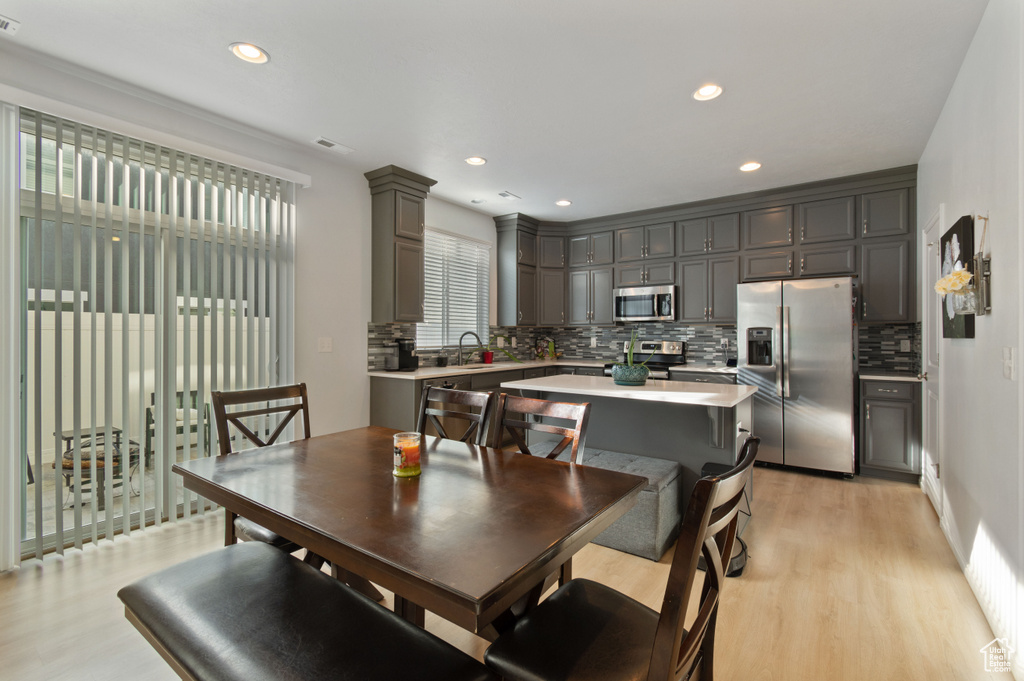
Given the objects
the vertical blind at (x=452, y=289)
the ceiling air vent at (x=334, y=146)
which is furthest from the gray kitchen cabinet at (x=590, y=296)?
the ceiling air vent at (x=334, y=146)

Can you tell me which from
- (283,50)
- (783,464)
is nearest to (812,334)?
(783,464)

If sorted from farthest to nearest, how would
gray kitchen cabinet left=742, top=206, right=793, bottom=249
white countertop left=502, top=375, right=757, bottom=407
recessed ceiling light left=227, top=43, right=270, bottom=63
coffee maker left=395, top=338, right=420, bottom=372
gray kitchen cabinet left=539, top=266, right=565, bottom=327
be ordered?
gray kitchen cabinet left=539, top=266, right=565, bottom=327 < gray kitchen cabinet left=742, top=206, right=793, bottom=249 < coffee maker left=395, top=338, right=420, bottom=372 < white countertop left=502, top=375, right=757, bottom=407 < recessed ceiling light left=227, top=43, right=270, bottom=63

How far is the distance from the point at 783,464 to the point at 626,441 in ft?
6.76

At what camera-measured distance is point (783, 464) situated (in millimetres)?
4250

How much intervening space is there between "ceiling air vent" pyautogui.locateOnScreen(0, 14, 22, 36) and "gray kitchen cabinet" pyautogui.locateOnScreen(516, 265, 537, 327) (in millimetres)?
4243

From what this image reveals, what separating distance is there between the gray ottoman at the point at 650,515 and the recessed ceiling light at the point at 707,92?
216 centimetres

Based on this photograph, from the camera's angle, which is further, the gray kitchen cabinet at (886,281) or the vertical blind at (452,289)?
the vertical blind at (452,289)

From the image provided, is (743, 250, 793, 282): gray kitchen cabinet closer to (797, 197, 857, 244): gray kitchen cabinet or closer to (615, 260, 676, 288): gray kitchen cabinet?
(797, 197, 857, 244): gray kitchen cabinet

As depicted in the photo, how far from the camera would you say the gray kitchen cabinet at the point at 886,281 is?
4035mm

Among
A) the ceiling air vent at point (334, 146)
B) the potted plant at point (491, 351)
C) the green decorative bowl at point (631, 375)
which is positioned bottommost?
the green decorative bowl at point (631, 375)

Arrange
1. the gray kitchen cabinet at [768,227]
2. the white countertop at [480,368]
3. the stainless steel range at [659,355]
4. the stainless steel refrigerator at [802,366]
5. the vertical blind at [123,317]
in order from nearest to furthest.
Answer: the vertical blind at [123,317] < the stainless steel refrigerator at [802,366] < the white countertop at [480,368] < the gray kitchen cabinet at [768,227] < the stainless steel range at [659,355]

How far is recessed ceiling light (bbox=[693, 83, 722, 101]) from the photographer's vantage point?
106 inches

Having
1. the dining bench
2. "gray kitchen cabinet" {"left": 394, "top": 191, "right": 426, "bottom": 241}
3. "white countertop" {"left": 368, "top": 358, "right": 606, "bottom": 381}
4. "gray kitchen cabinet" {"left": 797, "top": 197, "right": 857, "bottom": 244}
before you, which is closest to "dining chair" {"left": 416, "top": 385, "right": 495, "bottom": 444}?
the dining bench

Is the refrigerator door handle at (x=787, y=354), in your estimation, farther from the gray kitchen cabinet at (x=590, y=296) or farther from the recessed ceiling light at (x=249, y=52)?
the recessed ceiling light at (x=249, y=52)
